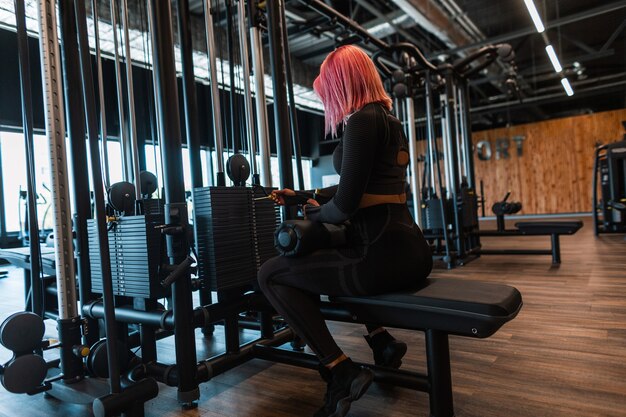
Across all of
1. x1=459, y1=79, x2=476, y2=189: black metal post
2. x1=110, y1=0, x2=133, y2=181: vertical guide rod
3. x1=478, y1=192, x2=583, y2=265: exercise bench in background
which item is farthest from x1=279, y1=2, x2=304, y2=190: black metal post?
x1=459, y1=79, x2=476, y2=189: black metal post

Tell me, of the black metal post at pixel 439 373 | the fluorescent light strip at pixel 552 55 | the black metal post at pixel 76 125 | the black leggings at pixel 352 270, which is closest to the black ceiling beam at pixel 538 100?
the fluorescent light strip at pixel 552 55

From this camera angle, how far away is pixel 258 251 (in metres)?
1.81

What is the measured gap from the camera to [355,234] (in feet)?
4.56

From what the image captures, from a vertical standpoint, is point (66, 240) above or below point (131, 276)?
above

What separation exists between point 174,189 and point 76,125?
16.7 inches

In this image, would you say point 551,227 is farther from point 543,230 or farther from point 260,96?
point 260,96

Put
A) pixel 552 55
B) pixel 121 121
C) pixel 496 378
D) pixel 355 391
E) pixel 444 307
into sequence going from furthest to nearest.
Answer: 1. pixel 552 55
2. pixel 121 121
3. pixel 496 378
4. pixel 355 391
5. pixel 444 307

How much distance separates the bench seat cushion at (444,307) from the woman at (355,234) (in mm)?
52

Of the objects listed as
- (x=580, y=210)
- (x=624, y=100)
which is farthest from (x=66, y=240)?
(x=624, y=100)

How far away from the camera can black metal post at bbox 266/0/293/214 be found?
1970 mm

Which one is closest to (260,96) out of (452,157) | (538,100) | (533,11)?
(452,157)

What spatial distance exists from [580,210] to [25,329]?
11.3 m

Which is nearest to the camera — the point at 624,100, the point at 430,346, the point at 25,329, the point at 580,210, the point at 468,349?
the point at 430,346

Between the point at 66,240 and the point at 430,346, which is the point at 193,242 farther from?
the point at 430,346
